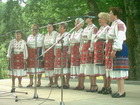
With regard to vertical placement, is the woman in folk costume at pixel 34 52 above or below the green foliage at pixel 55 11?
below

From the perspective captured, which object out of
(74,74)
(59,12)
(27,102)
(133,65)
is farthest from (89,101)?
(59,12)

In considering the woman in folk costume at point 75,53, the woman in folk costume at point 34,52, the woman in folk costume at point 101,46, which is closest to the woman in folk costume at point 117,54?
the woman in folk costume at point 101,46

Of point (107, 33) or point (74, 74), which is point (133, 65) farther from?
point (107, 33)

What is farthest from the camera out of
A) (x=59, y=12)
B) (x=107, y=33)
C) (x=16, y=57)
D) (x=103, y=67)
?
(x=59, y=12)

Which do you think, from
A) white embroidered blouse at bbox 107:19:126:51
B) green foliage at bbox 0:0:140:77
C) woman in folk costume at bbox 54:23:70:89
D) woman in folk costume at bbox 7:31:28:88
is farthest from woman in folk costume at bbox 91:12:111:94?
green foliage at bbox 0:0:140:77

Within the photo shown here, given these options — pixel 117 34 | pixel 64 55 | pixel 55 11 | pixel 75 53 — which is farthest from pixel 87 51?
pixel 55 11

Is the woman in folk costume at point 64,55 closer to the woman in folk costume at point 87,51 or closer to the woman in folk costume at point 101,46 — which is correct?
the woman in folk costume at point 87,51

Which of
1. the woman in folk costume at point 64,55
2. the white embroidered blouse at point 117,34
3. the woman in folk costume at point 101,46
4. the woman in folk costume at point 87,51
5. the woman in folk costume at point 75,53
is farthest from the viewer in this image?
the woman in folk costume at point 64,55

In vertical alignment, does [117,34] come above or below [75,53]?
above

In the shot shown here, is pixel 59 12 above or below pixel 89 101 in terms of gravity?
above

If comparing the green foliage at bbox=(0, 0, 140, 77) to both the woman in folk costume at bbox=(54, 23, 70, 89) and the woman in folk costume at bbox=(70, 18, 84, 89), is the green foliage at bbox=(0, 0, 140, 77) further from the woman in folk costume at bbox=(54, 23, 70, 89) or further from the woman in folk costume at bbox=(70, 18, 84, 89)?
the woman in folk costume at bbox=(70, 18, 84, 89)

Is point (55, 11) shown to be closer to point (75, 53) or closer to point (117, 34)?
point (75, 53)

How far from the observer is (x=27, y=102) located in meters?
5.80

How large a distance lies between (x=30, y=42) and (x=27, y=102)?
3152mm
